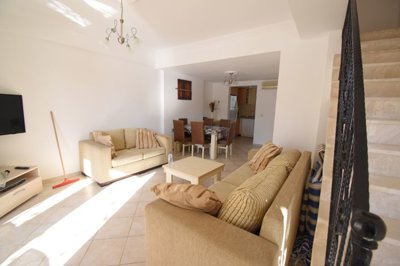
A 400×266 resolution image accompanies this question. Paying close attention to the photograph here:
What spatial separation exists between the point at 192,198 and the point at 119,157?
2360 mm

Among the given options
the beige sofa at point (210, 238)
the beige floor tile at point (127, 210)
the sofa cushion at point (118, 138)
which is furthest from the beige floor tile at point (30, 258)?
the sofa cushion at point (118, 138)

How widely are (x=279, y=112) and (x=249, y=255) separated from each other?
247 centimetres

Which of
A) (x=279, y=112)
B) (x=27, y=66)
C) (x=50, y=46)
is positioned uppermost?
(x=50, y=46)

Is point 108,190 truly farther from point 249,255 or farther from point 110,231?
point 249,255

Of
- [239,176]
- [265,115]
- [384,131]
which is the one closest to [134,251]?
[239,176]

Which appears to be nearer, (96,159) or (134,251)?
(134,251)

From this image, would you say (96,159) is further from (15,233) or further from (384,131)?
(384,131)

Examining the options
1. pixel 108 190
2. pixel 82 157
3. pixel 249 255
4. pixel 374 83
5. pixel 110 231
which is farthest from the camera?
pixel 82 157

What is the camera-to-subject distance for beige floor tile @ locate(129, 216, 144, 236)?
1.81m

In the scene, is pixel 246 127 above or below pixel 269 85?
below

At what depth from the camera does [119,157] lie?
2977mm

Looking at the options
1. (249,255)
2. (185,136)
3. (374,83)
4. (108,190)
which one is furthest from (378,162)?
(185,136)

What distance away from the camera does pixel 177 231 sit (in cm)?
99

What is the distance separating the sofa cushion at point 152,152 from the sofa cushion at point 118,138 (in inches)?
18.2
